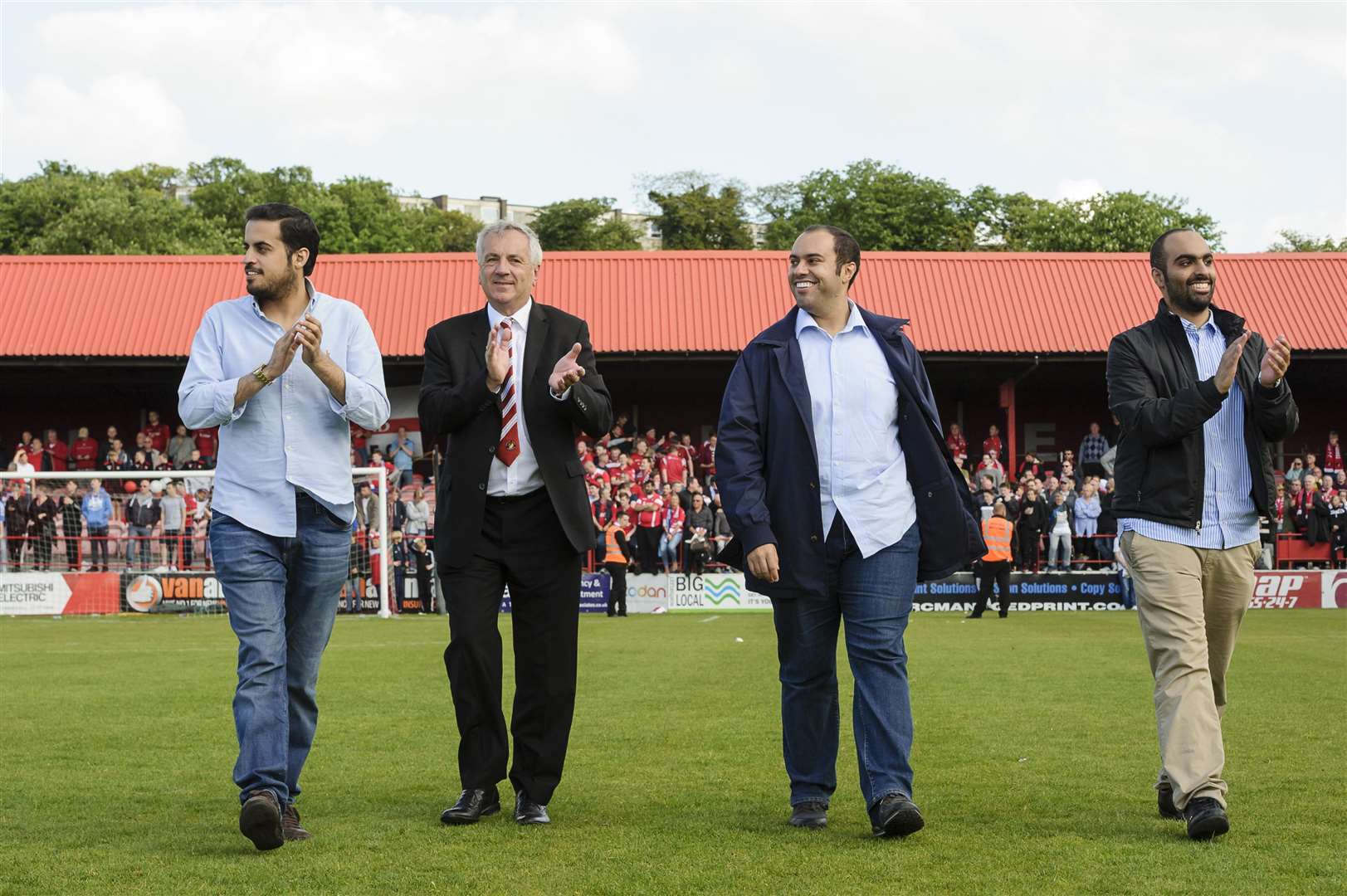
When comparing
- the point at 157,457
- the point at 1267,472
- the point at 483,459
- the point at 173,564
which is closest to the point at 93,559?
the point at 173,564

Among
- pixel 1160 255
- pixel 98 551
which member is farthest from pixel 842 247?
pixel 98 551

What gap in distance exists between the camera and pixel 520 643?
19.3ft

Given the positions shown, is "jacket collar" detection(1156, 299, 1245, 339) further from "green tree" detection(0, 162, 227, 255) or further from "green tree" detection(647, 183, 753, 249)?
"green tree" detection(647, 183, 753, 249)

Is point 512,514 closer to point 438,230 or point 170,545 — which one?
point 170,545

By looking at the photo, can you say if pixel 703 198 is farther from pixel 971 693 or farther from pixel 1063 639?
pixel 971 693

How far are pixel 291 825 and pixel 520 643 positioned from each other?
Answer: 1130 millimetres

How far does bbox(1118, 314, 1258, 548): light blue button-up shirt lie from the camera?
5.57 metres

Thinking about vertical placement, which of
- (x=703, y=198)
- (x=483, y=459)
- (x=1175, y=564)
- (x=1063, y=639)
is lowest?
(x=1063, y=639)

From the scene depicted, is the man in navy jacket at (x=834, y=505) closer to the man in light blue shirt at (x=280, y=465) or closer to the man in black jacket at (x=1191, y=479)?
the man in black jacket at (x=1191, y=479)

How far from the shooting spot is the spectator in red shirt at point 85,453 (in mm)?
31203

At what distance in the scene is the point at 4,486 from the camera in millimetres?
24359

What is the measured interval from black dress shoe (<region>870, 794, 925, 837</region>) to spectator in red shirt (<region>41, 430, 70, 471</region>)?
29.3 meters

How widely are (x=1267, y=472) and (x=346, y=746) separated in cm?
477

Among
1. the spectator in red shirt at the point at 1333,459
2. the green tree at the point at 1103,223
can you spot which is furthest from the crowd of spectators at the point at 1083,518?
the green tree at the point at 1103,223
